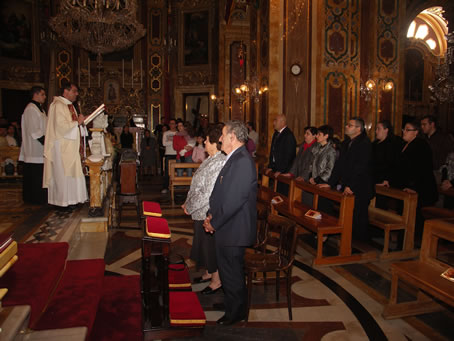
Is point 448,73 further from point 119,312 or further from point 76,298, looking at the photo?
point 76,298

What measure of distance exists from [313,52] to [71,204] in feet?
23.1

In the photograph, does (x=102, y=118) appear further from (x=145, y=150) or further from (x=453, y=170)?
(x=145, y=150)

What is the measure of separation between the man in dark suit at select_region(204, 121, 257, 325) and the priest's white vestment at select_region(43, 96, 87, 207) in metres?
2.55

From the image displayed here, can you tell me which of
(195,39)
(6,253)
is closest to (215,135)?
(6,253)

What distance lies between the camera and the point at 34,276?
2.38m

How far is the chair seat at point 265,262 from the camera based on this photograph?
10.7 ft

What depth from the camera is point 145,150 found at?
13.6 m

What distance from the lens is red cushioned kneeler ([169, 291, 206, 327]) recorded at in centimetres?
276

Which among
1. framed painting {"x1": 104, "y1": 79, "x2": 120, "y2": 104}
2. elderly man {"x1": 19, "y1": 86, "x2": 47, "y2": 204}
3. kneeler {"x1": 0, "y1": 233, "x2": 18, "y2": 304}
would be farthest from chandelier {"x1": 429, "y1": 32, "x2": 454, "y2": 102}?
framed painting {"x1": 104, "y1": 79, "x2": 120, "y2": 104}

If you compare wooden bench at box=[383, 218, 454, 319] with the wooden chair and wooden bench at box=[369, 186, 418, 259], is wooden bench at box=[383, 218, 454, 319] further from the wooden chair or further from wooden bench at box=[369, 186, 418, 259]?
wooden bench at box=[369, 186, 418, 259]

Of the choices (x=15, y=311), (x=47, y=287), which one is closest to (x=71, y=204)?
(x=47, y=287)

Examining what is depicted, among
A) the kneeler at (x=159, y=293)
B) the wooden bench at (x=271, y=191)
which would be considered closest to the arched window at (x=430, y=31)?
the wooden bench at (x=271, y=191)

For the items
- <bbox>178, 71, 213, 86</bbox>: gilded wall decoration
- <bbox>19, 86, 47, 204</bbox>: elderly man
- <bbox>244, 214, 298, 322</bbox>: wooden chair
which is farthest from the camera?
<bbox>178, 71, 213, 86</bbox>: gilded wall decoration

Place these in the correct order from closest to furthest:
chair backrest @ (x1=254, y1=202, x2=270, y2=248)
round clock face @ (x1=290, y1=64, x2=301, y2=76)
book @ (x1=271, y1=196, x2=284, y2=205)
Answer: chair backrest @ (x1=254, y1=202, x2=270, y2=248) → book @ (x1=271, y1=196, x2=284, y2=205) → round clock face @ (x1=290, y1=64, x2=301, y2=76)
